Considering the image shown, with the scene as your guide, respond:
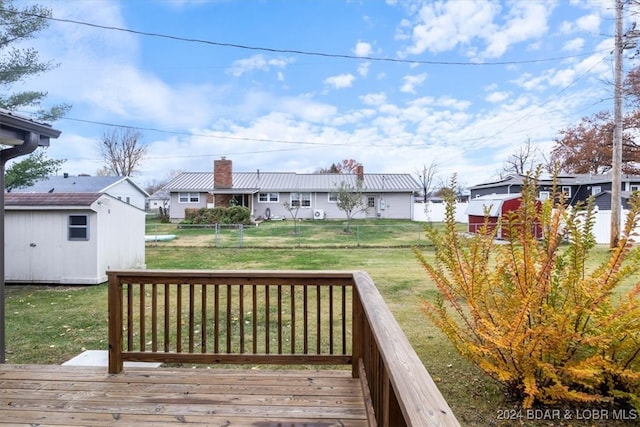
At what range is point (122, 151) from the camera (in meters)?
34.2

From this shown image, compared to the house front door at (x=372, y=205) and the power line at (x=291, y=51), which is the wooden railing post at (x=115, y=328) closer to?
the power line at (x=291, y=51)

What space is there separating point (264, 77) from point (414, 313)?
11563 mm

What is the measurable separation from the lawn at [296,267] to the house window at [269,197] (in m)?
14.0

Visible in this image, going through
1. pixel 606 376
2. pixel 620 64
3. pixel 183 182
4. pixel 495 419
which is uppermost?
pixel 620 64

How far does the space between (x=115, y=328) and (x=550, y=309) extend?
322cm

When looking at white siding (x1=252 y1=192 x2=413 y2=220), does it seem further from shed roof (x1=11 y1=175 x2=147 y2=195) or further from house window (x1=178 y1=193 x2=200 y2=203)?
shed roof (x1=11 y1=175 x2=147 y2=195)

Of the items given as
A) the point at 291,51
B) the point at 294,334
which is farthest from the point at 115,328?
the point at 291,51

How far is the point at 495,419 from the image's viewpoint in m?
2.72

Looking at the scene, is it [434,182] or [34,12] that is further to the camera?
[434,182]

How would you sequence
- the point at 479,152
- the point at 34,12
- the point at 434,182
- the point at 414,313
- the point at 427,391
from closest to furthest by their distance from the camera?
the point at 427,391 < the point at 414,313 < the point at 34,12 < the point at 479,152 < the point at 434,182

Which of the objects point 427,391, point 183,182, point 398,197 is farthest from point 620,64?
point 183,182

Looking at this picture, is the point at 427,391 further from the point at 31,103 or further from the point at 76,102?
the point at 76,102

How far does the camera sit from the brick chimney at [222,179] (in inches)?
1008

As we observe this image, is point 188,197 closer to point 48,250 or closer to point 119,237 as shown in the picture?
point 119,237
